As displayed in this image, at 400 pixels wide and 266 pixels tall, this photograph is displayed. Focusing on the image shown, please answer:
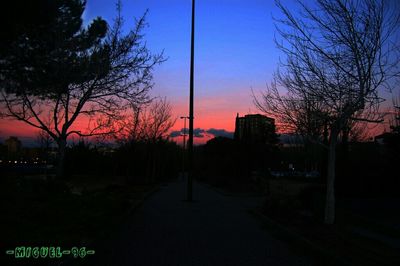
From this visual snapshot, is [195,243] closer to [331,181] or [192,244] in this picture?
[192,244]

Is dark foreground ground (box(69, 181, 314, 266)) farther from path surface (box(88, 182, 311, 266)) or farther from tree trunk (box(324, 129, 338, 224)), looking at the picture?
tree trunk (box(324, 129, 338, 224))

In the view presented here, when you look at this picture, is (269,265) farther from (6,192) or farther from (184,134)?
(184,134)

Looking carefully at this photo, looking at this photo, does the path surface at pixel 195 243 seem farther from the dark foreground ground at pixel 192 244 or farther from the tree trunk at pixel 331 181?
the tree trunk at pixel 331 181

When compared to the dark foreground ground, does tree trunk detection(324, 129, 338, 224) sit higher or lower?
higher

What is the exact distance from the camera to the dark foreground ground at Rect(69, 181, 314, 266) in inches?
302

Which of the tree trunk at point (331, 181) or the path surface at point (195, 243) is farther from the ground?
the tree trunk at point (331, 181)

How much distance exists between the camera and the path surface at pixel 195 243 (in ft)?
25.3

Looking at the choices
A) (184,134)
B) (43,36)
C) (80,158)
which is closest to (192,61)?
(43,36)

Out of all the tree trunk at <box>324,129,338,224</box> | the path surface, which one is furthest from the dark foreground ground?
the tree trunk at <box>324,129,338,224</box>

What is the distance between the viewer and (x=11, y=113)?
1382 cm

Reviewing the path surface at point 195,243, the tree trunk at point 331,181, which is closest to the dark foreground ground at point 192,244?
the path surface at point 195,243

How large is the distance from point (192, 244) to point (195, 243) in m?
0.13

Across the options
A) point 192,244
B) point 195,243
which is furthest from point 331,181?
point 192,244

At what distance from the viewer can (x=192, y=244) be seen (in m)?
9.26
